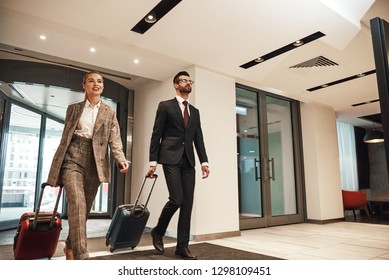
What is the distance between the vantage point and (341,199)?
Result: 18.5 ft

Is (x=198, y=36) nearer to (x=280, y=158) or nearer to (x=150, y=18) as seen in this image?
(x=150, y=18)

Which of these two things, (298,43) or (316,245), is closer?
(316,245)

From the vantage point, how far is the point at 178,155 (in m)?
2.26

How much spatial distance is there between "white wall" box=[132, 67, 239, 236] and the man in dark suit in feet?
3.39

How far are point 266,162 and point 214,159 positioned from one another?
1.49 m

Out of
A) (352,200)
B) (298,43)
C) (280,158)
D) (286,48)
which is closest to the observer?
(298,43)

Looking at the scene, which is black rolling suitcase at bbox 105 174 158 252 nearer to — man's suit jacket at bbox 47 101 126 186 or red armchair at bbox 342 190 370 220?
man's suit jacket at bbox 47 101 126 186

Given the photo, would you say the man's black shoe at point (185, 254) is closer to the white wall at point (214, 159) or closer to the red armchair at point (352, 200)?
the white wall at point (214, 159)

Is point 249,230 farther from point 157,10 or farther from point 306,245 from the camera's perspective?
point 157,10

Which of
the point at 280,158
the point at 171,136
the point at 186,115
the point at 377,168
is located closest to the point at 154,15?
the point at 186,115

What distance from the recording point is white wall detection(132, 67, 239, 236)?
347cm

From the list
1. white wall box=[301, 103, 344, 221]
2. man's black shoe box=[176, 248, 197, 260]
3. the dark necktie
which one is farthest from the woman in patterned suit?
white wall box=[301, 103, 344, 221]

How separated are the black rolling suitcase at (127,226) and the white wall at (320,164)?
12.6 ft

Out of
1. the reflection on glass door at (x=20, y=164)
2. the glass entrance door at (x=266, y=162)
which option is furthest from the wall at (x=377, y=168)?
the reflection on glass door at (x=20, y=164)
